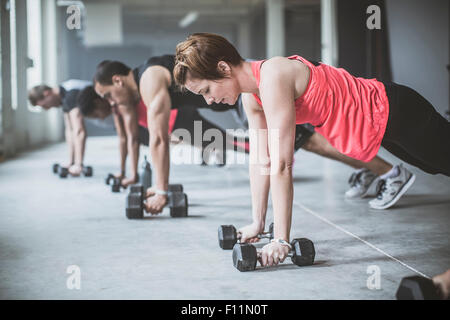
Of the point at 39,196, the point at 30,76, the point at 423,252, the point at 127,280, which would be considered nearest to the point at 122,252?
the point at 127,280

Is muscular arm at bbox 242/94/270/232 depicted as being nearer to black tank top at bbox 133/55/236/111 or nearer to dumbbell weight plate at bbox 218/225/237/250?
dumbbell weight plate at bbox 218/225/237/250

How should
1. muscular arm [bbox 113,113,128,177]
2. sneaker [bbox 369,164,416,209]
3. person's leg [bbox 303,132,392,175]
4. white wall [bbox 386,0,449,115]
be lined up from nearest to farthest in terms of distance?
sneaker [bbox 369,164,416,209]
person's leg [bbox 303,132,392,175]
muscular arm [bbox 113,113,128,177]
white wall [bbox 386,0,449,115]

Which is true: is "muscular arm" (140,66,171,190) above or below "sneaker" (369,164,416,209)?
above

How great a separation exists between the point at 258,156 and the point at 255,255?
1.26 ft

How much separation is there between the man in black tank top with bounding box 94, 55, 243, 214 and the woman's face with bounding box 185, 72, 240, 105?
0.78 m

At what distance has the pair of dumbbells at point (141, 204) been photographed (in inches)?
81.7

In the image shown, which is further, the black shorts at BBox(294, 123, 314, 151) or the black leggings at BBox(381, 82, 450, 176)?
the black shorts at BBox(294, 123, 314, 151)

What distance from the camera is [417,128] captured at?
149 cm

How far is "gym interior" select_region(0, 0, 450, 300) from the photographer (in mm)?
1261

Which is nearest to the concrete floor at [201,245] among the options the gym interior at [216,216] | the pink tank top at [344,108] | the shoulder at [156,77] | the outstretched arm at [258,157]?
the gym interior at [216,216]

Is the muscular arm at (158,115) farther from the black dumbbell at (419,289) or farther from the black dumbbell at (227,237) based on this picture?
the black dumbbell at (419,289)

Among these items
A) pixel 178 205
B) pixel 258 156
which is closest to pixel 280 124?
pixel 258 156

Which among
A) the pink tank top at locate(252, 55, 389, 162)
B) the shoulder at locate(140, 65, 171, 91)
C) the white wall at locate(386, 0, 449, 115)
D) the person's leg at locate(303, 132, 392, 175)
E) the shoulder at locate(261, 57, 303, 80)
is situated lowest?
the person's leg at locate(303, 132, 392, 175)

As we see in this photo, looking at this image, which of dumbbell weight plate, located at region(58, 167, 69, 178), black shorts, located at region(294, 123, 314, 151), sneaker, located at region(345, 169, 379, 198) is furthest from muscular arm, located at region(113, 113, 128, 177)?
sneaker, located at region(345, 169, 379, 198)
